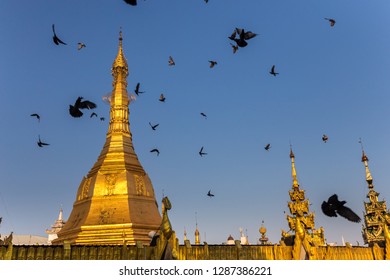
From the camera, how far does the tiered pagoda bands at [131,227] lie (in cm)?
1694

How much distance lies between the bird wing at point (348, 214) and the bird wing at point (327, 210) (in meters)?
0.39

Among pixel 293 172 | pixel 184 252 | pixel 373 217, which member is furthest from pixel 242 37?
pixel 373 217

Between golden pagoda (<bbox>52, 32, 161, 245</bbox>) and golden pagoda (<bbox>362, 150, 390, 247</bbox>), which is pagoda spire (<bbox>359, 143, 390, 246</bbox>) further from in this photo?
golden pagoda (<bbox>52, 32, 161, 245</bbox>)

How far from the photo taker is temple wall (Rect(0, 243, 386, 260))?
648 inches

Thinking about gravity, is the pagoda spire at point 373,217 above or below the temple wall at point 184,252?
above

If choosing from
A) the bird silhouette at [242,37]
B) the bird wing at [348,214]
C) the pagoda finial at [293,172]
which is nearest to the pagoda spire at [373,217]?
the pagoda finial at [293,172]

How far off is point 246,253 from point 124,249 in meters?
6.96

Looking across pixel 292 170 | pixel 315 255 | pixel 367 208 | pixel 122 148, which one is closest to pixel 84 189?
pixel 122 148

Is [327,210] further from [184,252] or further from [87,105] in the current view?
[87,105]

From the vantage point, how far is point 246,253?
2033 centimetres

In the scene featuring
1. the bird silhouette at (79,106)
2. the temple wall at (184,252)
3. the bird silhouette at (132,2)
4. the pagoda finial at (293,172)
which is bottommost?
the temple wall at (184,252)

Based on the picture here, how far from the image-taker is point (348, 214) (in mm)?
18891

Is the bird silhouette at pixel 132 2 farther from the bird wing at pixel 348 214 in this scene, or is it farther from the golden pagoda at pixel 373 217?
the golden pagoda at pixel 373 217
